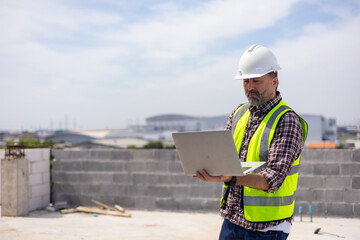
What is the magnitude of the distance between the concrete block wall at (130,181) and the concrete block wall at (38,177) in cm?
16

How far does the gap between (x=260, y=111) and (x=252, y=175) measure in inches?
16.8

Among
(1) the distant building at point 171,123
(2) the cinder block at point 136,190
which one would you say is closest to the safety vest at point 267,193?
(2) the cinder block at point 136,190

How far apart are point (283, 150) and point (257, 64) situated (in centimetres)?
48

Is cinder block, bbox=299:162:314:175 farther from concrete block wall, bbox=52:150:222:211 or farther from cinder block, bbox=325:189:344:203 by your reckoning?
concrete block wall, bbox=52:150:222:211

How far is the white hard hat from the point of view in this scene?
2.22 m

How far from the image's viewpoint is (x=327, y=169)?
6.73 meters

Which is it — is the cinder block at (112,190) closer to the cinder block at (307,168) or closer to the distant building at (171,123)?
the cinder block at (307,168)

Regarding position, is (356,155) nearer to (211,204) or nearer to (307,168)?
(307,168)

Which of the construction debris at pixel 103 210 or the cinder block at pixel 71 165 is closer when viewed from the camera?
the construction debris at pixel 103 210

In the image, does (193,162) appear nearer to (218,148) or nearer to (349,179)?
(218,148)

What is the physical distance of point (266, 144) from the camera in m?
2.12

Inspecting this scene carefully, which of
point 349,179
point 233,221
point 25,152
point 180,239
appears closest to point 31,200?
point 25,152

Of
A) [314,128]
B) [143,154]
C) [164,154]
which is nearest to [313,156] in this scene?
[164,154]

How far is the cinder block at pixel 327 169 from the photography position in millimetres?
6695
